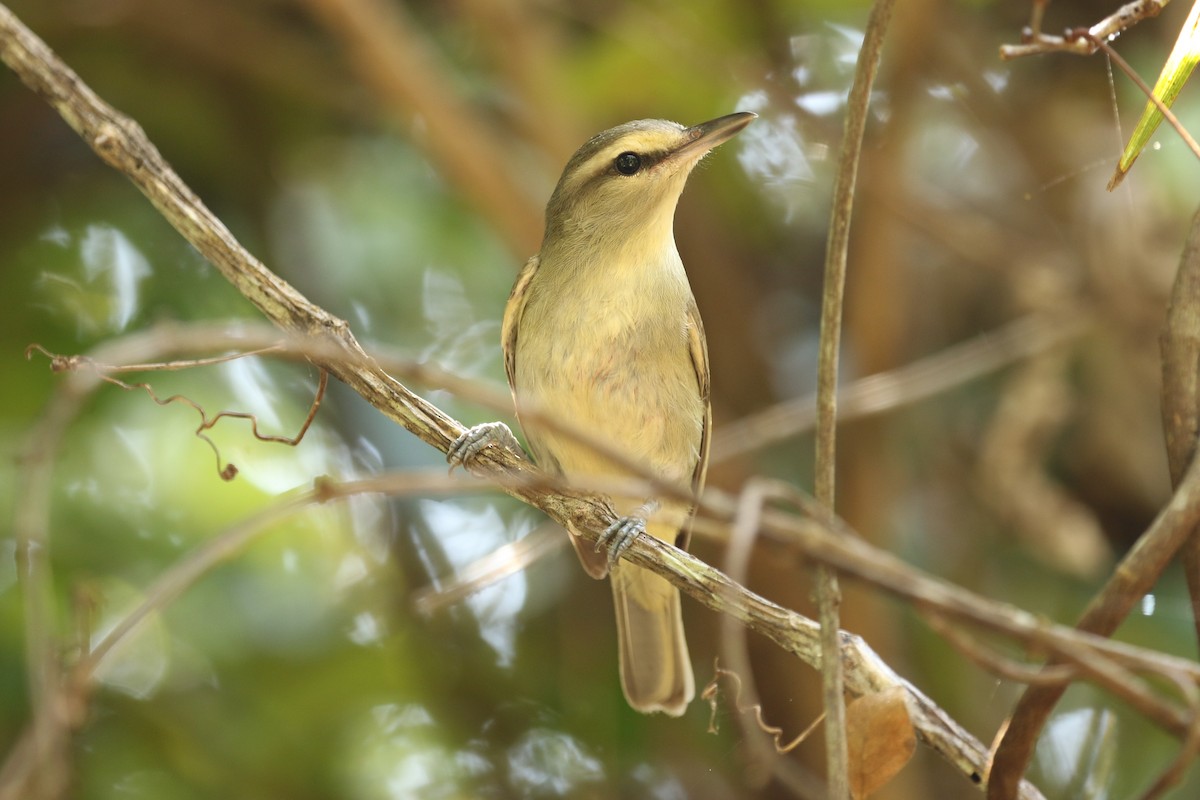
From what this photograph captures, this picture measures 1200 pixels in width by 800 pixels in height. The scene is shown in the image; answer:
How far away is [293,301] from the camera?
74.5 inches

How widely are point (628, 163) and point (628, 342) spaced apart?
470 mm

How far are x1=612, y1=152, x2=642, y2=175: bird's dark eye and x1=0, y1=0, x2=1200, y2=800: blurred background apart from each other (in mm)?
499

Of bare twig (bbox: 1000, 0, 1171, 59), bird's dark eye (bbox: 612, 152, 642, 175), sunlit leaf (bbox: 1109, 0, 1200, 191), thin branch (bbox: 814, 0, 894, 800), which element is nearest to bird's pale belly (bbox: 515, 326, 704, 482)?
bird's dark eye (bbox: 612, 152, 642, 175)

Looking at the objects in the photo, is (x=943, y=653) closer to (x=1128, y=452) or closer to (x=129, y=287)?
(x=1128, y=452)

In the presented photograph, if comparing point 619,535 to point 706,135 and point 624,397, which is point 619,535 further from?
point 706,135

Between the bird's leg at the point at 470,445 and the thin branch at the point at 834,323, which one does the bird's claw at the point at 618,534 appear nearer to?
the bird's leg at the point at 470,445

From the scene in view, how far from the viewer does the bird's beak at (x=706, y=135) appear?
9.23ft

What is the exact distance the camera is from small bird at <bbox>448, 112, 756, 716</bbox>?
307 centimetres

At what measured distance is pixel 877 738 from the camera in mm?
1769

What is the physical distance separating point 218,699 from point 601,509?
1.56 m

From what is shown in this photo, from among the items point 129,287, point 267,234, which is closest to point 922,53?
point 267,234

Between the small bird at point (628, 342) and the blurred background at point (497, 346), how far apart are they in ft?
0.71

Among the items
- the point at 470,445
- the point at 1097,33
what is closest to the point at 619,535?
the point at 470,445

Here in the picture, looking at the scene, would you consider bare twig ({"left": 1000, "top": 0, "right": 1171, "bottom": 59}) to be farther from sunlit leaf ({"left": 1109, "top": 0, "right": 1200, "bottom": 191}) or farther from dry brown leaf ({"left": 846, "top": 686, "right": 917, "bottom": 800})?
dry brown leaf ({"left": 846, "top": 686, "right": 917, "bottom": 800})
